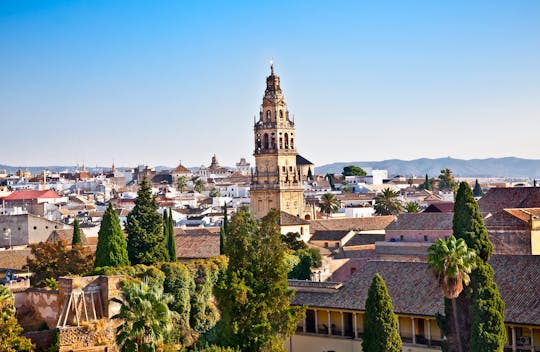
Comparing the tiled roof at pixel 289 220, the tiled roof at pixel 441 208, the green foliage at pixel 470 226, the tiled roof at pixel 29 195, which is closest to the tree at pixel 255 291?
the green foliage at pixel 470 226

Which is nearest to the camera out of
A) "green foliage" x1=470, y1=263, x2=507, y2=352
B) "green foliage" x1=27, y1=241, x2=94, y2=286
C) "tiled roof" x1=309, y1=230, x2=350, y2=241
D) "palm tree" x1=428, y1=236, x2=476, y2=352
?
"palm tree" x1=428, y1=236, x2=476, y2=352

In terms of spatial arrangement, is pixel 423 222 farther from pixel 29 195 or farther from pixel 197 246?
pixel 29 195

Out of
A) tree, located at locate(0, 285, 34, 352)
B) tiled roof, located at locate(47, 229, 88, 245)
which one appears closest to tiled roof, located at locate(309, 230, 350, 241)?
tiled roof, located at locate(47, 229, 88, 245)

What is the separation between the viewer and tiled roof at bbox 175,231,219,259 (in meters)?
59.7

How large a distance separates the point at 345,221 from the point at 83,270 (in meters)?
38.7

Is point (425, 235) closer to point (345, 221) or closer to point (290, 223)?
point (290, 223)

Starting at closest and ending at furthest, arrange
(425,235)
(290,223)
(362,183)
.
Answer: (425,235) → (290,223) → (362,183)

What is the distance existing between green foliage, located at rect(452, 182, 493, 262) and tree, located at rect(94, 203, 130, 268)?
1802 cm

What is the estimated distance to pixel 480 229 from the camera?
34.8 metres

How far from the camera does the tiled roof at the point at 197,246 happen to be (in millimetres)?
59669

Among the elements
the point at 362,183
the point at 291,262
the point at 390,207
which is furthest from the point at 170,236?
the point at 362,183

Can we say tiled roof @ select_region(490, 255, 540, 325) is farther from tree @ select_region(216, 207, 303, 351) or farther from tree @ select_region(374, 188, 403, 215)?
tree @ select_region(374, 188, 403, 215)

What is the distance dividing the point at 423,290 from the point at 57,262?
66.0ft

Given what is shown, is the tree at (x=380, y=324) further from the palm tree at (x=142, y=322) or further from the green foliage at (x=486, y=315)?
the palm tree at (x=142, y=322)
